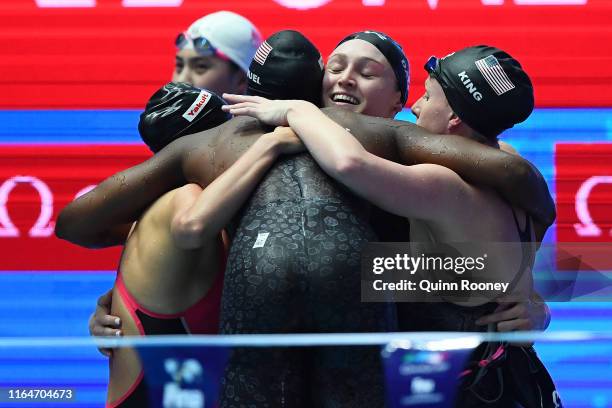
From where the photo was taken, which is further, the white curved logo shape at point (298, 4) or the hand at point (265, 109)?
the white curved logo shape at point (298, 4)

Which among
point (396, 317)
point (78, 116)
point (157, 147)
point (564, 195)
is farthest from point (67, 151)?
point (396, 317)

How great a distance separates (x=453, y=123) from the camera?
11.0 feet

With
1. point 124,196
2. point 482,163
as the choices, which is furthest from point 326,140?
point 124,196

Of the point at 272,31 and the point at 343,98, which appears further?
the point at 272,31

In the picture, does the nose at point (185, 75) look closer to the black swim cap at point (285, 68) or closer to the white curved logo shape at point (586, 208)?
the black swim cap at point (285, 68)

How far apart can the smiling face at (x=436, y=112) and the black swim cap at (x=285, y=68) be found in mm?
398

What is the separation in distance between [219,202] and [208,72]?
197 cm

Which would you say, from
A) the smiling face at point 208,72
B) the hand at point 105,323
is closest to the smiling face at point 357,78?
the hand at point 105,323

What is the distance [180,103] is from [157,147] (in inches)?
A: 7.7

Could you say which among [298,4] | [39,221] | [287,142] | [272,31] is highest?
[298,4]

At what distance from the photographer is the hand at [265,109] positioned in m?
3.24

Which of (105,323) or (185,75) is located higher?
(185,75)

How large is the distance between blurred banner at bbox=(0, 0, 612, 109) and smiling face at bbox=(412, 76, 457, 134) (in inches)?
75.7

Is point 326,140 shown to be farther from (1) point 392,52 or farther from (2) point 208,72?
(2) point 208,72
